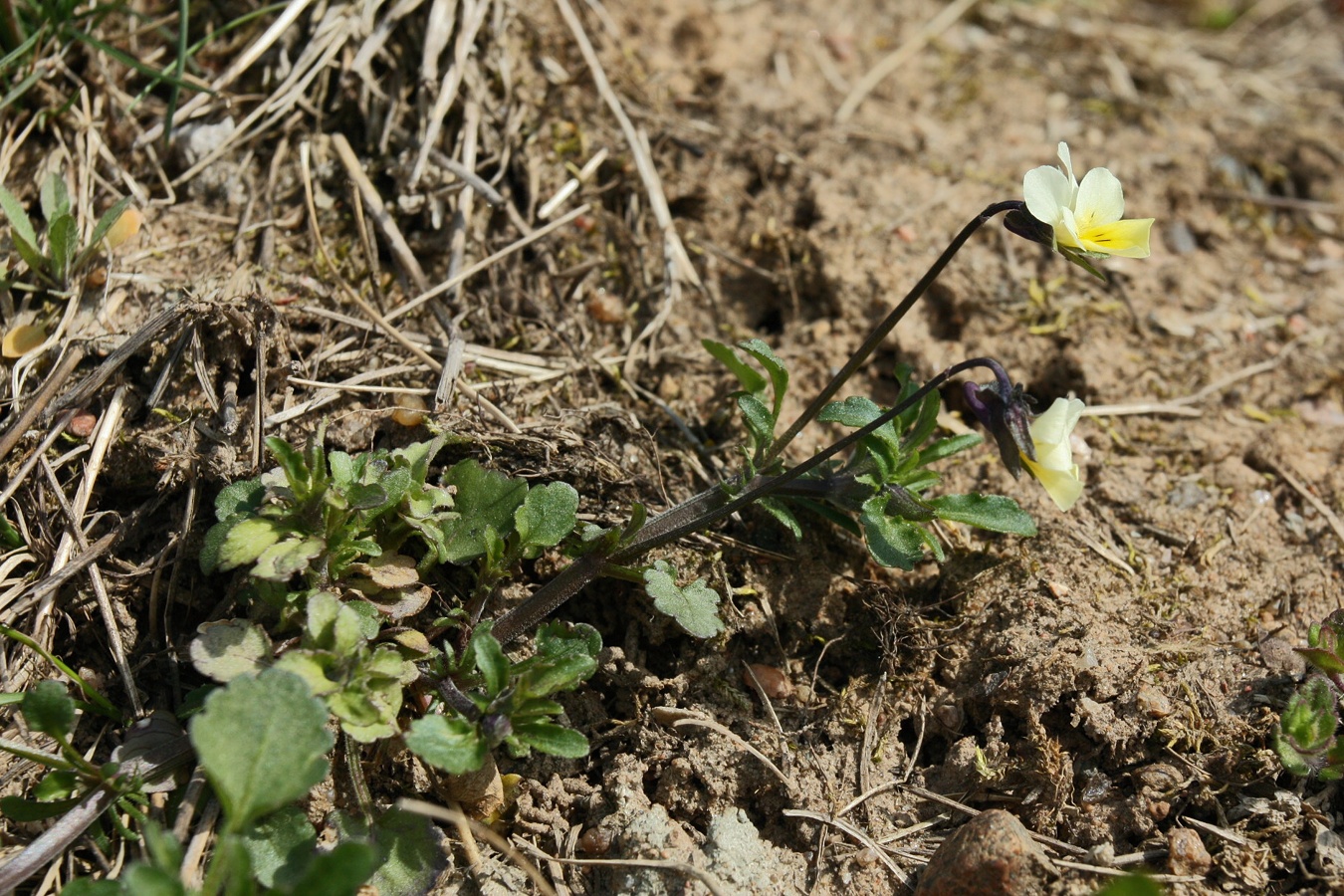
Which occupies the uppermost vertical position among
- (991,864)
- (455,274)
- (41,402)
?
(455,274)

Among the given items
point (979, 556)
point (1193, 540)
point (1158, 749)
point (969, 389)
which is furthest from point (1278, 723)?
point (969, 389)

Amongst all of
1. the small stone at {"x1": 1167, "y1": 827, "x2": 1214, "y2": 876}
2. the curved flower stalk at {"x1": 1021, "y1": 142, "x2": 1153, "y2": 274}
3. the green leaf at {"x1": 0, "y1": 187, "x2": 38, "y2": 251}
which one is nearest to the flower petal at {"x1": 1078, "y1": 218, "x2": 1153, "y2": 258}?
the curved flower stalk at {"x1": 1021, "y1": 142, "x2": 1153, "y2": 274}

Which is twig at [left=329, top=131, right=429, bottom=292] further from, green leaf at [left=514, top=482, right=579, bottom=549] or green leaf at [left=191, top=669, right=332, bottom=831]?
green leaf at [left=191, top=669, right=332, bottom=831]

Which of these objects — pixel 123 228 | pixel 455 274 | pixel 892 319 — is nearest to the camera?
pixel 892 319

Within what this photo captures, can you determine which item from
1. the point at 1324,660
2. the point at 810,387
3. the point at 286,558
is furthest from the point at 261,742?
the point at 1324,660

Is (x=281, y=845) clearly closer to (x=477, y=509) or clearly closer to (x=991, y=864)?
(x=477, y=509)

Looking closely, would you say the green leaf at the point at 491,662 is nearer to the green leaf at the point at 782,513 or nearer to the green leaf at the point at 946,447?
the green leaf at the point at 782,513
